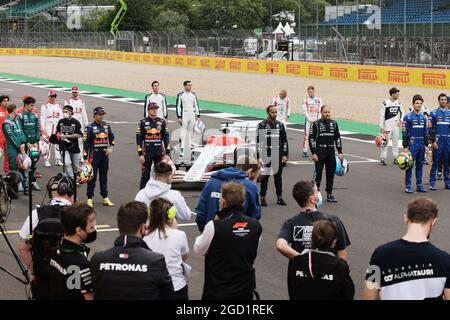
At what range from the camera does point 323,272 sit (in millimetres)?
6250

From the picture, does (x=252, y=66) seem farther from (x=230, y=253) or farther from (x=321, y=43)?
(x=230, y=253)

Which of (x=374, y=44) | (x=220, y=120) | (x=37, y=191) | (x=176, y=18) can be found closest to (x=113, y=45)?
(x=176, y=18)

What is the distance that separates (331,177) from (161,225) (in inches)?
359

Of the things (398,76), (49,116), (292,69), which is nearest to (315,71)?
(292,69)

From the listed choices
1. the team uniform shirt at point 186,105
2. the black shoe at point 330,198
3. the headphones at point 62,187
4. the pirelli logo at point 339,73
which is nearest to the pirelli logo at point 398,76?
the pirelli logo at point 339,73

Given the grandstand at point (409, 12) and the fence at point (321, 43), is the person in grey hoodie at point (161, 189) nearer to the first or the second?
the fence at point (321, 43)

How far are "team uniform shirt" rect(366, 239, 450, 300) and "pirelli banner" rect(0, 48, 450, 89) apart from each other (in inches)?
1319

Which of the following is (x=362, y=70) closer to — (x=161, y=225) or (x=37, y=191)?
Answer: (x=37, y=191)

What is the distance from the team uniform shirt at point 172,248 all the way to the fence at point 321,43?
130 ft

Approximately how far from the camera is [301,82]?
4472 centimetres

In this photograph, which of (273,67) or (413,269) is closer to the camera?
(413,269)

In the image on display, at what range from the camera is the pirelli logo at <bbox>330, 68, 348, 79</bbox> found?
1788 inches

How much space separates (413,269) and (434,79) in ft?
112

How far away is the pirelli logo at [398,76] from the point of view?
40.6 meters
